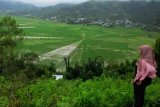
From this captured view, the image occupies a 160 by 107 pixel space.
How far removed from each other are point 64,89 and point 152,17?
170m

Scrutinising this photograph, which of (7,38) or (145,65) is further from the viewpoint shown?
(7,38)

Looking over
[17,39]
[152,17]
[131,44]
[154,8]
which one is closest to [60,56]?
[131,44]

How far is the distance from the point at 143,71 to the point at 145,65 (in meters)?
0.10

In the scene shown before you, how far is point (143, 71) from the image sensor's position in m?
6.23

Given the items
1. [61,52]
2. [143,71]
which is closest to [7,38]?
[143,71]

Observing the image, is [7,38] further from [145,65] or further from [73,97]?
[145,65]

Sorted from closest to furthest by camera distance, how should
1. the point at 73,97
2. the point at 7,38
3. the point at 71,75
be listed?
1. the point at 73,97
2. the point at 7,38
3. the point at 71,75

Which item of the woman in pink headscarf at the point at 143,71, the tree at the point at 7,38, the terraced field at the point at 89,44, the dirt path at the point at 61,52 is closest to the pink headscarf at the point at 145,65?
the woman in pink headscarf at the point at 143,71

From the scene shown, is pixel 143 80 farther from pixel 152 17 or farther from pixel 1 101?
pixel 152 17

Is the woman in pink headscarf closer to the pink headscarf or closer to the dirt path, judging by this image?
the pink headscarf

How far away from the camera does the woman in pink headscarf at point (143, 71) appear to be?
6191 mm

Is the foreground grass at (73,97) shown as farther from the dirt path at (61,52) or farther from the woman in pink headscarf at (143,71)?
the dirt path at (61,52)

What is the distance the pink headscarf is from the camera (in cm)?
618

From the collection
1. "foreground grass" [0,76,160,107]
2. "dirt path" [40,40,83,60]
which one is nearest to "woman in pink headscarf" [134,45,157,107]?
"foreground grass" [0,76,160,107]
